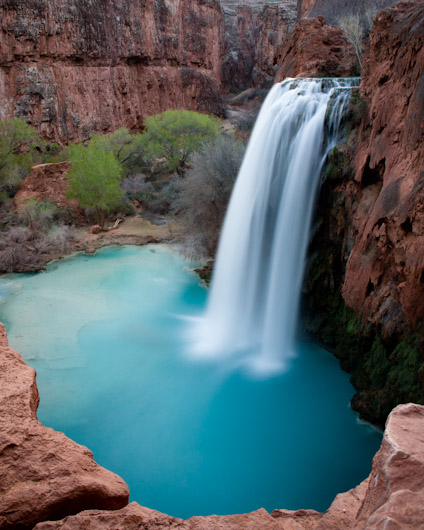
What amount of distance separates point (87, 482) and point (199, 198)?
12.5 meters

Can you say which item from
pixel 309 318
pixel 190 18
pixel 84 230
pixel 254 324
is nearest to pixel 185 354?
pixel 254 324

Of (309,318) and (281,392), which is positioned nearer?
(281,392)

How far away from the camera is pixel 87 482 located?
2623mm

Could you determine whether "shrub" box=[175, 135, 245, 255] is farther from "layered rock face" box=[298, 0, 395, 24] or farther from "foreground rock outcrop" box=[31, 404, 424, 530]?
"layered rock face" box=[298, 0, 395, 24]

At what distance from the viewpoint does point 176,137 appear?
25.6 m

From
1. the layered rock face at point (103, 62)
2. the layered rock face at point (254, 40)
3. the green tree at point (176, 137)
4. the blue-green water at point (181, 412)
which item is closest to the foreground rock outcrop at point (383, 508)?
the blue-green water at point (181, 412)

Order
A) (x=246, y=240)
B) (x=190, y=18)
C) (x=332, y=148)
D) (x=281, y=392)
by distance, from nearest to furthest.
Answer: (x=281, y=392) < (x=332, y=148) < (x=246, y=240) < (x=190, y=18)

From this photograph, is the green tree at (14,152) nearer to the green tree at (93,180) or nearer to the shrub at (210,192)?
the green tree at (93,180)

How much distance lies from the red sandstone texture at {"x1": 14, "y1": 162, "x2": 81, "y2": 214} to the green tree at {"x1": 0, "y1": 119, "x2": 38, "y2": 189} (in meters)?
0.96

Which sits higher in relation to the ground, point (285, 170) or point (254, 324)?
point (285, 170)

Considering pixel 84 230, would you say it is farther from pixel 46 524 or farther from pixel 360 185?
pixel 46 524

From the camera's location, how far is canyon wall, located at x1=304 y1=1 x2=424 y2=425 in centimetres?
650

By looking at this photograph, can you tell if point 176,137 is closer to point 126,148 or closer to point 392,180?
point 126,148

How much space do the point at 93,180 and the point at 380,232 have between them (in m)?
15.5
